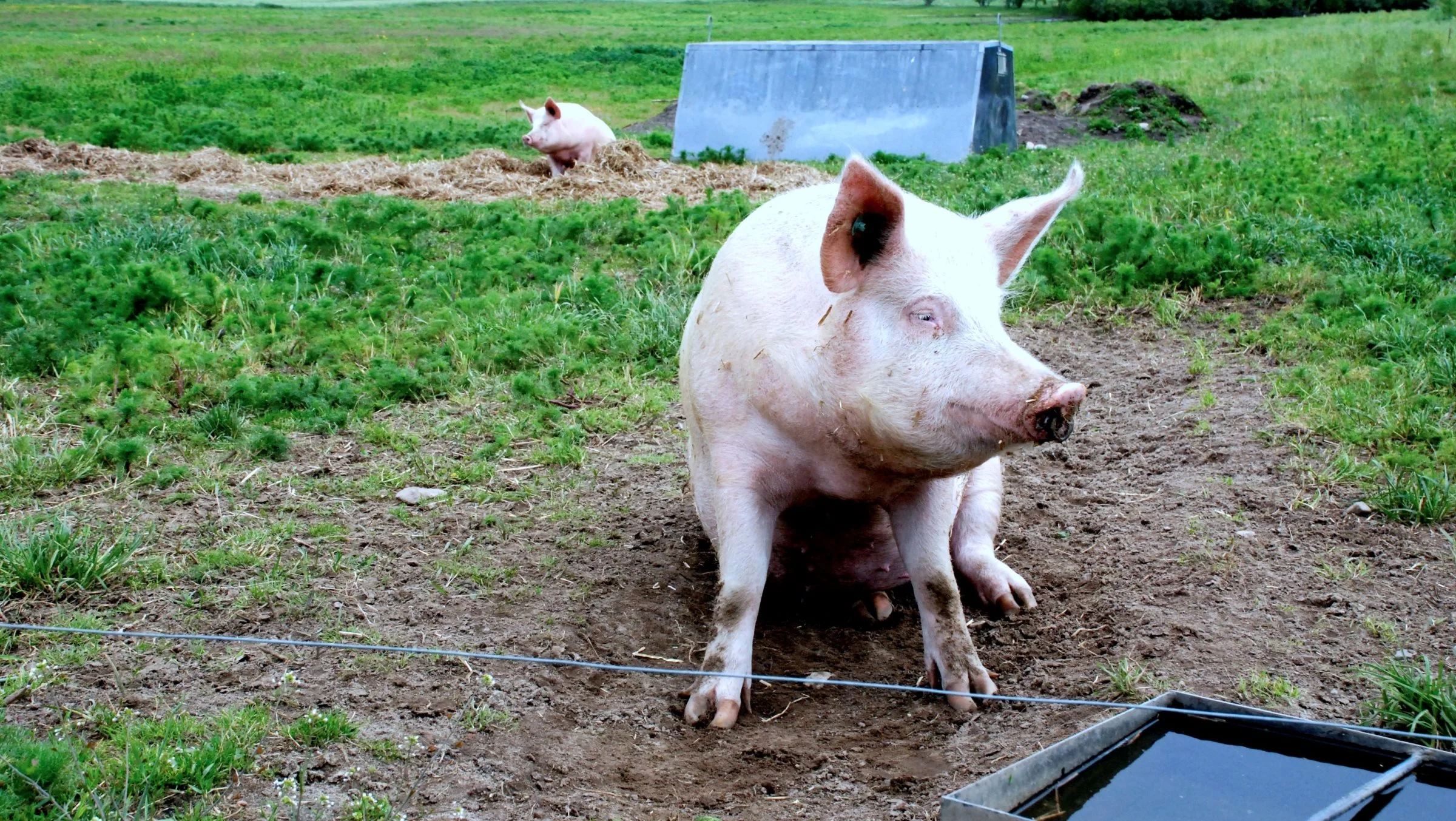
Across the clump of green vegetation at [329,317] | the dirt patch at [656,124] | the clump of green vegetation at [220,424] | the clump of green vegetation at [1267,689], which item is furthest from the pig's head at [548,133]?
the clump of green vegetation at [1267,689]

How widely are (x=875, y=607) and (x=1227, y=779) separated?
156cm

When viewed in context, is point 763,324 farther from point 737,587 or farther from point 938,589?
point 938,589

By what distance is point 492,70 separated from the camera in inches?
985

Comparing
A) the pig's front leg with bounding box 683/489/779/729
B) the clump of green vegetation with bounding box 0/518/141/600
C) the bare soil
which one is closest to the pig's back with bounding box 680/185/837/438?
the pig's front leg with bounding box 683/489/779/729

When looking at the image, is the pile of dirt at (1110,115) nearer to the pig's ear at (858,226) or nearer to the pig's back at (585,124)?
the pig's back at (585,124)

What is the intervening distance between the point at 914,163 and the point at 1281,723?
30.8 feet

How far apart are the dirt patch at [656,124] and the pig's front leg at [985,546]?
13.3m

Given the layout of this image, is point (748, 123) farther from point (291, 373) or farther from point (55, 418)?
point (55, 418)

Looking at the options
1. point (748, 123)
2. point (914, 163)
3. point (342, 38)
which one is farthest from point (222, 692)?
point (342, 38)

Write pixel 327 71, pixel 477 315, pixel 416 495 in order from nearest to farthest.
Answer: pixel 416 495
pixel 477 315
pixel 327 71

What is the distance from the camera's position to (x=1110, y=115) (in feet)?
52.6

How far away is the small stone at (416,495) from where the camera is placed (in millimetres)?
4703

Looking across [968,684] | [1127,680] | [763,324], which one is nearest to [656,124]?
[763,324]

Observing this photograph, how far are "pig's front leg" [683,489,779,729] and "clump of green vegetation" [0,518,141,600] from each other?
1.81 meters
